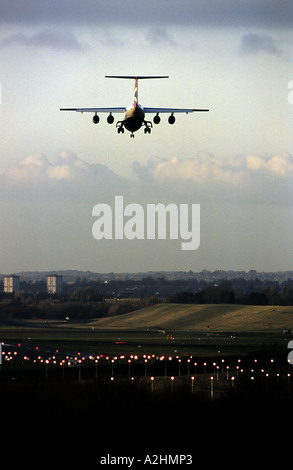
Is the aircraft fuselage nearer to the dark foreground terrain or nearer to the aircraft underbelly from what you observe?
the aircraft underbelly

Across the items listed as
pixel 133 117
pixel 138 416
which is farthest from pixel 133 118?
pixel 138 416

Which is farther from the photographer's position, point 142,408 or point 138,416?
point 142,408

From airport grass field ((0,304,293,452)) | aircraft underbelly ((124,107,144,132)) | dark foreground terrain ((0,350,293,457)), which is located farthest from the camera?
aircraft underbelly ((124,107,144,132))

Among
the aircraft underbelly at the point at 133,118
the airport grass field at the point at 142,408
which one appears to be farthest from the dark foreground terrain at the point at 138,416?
the aircraft underbelly at the point at 133,118

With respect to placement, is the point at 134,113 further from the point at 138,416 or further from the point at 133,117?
the point at 138,416

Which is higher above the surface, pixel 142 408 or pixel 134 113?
pixel 134 113

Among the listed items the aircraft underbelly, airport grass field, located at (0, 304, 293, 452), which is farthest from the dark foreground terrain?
the aircraft underbelly

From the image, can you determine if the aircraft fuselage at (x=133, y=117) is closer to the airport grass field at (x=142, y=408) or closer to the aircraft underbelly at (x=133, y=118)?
the aircraft underbelly at (x=133, y=118)

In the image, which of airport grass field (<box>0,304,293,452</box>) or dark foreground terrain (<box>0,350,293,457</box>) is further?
airport grass field (<box>0,304,293,452</box>)

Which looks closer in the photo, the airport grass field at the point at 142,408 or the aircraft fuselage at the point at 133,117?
the airport grass field at the point at 142,408

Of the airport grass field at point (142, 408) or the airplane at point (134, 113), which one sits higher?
the airplane at point (134, 113)
